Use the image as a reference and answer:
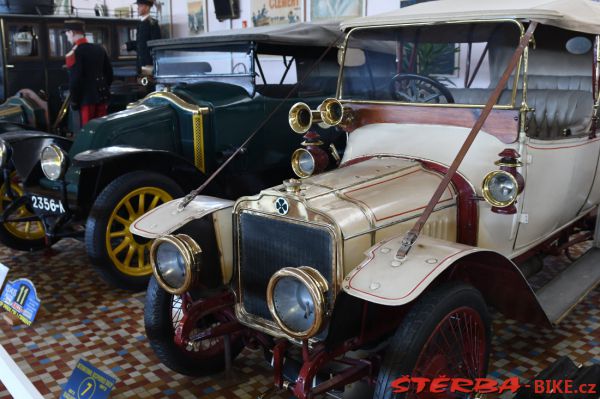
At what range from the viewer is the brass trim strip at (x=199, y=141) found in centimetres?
426

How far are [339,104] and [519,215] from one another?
1.03 meters

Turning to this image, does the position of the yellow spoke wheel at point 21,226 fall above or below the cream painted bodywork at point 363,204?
below

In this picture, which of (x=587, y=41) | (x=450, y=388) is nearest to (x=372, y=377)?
(x=450, y=388)

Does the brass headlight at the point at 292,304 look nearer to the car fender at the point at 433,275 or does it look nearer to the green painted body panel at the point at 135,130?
the car fender at the point at 433,275

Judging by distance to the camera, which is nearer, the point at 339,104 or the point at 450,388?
the point at 450,388

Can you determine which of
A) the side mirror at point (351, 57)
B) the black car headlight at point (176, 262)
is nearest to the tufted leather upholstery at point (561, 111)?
the side mirror at point (351, 57)

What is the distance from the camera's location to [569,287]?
2.92m

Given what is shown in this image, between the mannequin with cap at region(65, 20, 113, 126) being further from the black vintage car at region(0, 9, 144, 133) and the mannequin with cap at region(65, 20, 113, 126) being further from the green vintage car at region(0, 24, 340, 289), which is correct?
the green vintage car at region(0, 24, 340, 289)

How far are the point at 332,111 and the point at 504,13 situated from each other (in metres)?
0.93

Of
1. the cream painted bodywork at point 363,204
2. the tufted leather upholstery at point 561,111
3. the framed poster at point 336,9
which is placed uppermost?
the framed poster at point 336,9

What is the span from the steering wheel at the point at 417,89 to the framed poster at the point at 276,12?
16.9 ft

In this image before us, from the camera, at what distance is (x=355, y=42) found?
312 cm

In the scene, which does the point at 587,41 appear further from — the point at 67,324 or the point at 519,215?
the point at 67,324

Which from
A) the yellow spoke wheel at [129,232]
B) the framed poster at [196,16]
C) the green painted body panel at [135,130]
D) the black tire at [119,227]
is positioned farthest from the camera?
the framed poster at [196,16]
